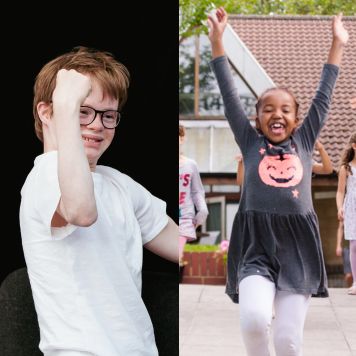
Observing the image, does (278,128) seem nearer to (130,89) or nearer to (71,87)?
(130,89)

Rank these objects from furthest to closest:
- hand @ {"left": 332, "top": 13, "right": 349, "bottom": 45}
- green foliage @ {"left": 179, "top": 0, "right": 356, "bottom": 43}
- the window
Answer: the window, green foliage @ {"left": 179, "top": 0, "right": 356, "bottom": 43}, hand @ {"left": 332, "top": 13, "right": 349, "bottom": 45}

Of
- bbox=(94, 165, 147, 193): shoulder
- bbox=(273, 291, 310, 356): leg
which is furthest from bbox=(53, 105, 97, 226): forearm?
bbox=(273, 291, 310, 356): leg

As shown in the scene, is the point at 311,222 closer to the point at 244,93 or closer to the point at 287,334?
the point at 287,334

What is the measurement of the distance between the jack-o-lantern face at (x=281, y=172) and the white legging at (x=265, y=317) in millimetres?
297

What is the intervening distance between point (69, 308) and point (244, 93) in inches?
→ 394

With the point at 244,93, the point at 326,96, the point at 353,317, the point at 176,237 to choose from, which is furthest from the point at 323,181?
the point at 176,237

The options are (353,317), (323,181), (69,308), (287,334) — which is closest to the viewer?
(69,308)

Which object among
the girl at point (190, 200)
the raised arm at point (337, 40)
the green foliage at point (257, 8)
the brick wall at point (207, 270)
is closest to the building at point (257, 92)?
the green foliage at point (257, 8)

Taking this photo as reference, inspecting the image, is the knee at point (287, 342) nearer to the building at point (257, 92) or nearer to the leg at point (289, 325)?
the leg at point (289, 325)

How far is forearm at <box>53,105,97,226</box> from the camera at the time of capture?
106 centimetres

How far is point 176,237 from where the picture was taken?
48.2 inches

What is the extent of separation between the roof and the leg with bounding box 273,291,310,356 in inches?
278

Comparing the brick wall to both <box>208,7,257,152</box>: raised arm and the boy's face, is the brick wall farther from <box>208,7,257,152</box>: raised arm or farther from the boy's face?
the boy's face

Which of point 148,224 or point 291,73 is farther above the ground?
point 148,224
